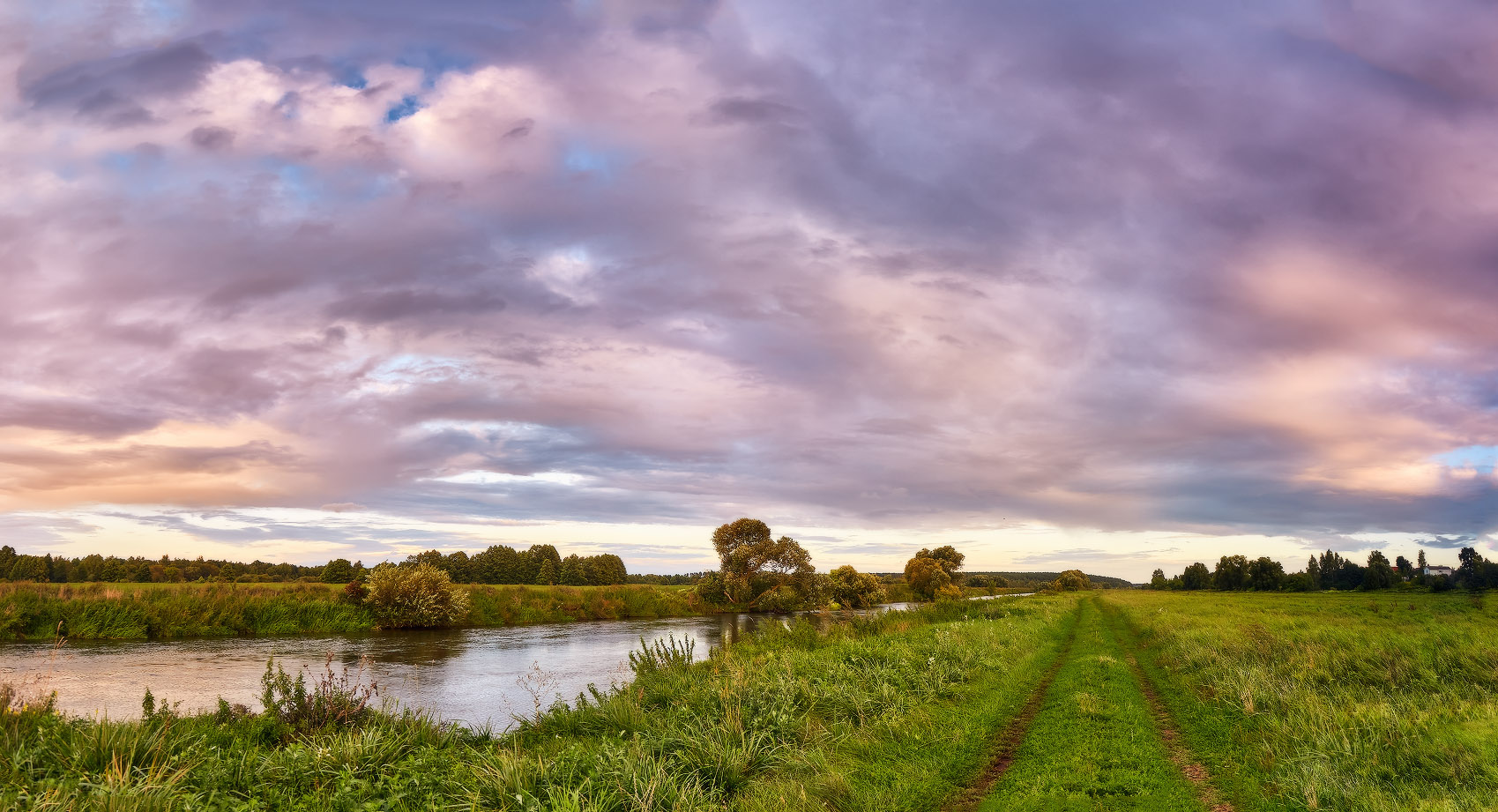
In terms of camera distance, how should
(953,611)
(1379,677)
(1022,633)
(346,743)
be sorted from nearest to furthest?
(346,743)
(1379,677)
(1022,633)
(953,611)

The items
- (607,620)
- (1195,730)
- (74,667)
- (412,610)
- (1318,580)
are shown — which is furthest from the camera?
(1318,580)

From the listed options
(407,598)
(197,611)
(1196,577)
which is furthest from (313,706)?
(1196,577)

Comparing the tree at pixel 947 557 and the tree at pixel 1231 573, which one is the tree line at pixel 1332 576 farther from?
the tree at pixel 947 557

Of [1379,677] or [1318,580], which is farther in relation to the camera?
[1318,580]

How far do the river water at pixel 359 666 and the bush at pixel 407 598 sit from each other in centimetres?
112

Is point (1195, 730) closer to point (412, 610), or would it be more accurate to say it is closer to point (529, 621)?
point (412, 610)

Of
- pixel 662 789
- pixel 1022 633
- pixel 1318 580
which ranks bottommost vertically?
pixel 1318 580

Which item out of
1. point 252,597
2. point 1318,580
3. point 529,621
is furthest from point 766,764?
point 1318,580

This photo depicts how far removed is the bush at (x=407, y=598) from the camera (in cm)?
3519

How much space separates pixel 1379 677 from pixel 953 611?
26.6m

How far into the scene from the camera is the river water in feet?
55.1

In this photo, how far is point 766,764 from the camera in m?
9.26

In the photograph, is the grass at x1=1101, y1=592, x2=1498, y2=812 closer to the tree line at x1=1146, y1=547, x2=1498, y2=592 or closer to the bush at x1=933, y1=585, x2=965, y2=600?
the tree line at x1=1146, y1=547, x2=1498, y2=592

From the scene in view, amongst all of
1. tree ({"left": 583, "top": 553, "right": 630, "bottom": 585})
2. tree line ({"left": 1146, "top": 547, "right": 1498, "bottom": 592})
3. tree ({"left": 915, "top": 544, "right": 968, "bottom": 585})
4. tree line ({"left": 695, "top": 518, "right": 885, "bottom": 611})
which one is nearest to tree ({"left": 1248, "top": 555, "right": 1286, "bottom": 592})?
tree line ({"left": 1146, "top": 547, "right": 1498, "bottom": 592})
